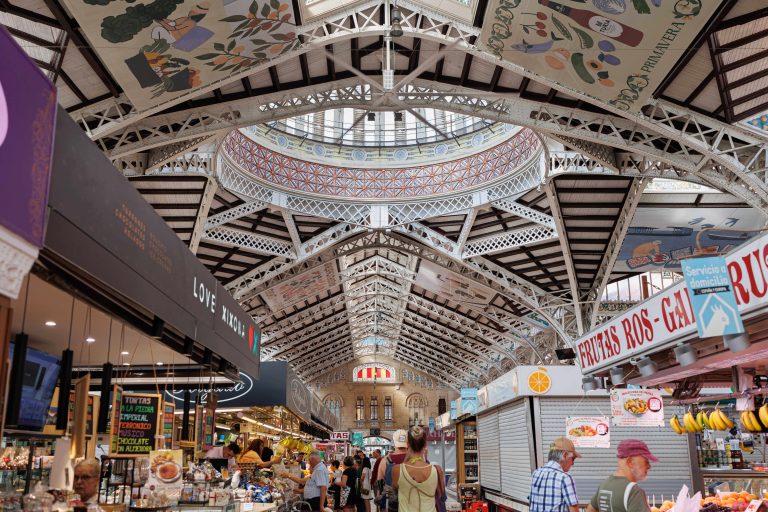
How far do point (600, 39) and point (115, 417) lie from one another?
714 cm

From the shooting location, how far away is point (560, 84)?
9.80 m


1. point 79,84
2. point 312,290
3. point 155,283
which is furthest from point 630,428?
point 312,290

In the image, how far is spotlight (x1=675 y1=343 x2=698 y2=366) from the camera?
5336 mm

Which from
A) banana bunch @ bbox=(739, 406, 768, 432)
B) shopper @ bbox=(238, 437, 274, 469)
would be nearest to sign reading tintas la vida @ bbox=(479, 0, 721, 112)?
banana bunch @ bbox=(739, 406, 768, 432)

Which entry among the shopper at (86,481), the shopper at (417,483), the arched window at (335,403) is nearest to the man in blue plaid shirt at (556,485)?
the shopper at (417,483)

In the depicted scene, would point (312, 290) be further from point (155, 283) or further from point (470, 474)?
point (155, 283)

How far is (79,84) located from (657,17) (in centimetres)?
757

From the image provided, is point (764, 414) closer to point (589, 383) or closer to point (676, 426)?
point (589, 383)

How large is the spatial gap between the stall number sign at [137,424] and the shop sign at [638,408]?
21.1 ft

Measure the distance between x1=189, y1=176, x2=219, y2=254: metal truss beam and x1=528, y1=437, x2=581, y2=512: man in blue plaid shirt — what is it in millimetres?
11375

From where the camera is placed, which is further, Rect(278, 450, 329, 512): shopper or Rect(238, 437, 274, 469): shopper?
Rect(238, 437, 274, 469): shopper

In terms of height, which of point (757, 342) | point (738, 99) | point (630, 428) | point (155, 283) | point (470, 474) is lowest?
point (470, 474)

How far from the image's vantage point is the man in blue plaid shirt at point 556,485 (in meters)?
4.64

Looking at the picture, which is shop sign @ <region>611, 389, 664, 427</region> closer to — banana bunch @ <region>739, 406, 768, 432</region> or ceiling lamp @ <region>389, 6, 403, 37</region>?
banana bunch @ <region>739, 406, 768, 432</region>
